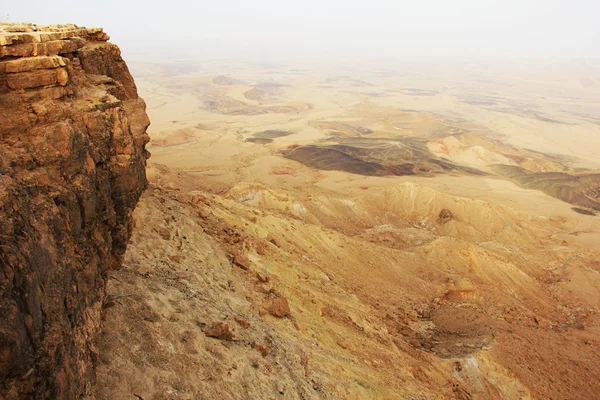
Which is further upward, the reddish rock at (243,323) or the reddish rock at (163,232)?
the reddish rock at (163,232)

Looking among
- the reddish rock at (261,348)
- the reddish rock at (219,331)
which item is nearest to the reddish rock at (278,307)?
the reddish rock at (261,348)

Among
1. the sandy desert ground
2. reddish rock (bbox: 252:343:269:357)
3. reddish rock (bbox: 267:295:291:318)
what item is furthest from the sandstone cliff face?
reddish rock (bbox: 267:295:291:318)

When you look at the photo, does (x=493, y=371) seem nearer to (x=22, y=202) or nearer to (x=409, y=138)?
(x=22, y=202)

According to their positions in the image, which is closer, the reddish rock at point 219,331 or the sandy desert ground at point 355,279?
the sandy desert ground at point 355,279

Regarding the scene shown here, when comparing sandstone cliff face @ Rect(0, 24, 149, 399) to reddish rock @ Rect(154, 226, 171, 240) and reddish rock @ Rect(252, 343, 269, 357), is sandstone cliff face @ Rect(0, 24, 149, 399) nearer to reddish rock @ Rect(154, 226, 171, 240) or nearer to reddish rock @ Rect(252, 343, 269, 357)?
reddish rock @ Rect(252, 343, 269, 357)

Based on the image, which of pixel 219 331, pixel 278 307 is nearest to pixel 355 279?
pixel 278 307

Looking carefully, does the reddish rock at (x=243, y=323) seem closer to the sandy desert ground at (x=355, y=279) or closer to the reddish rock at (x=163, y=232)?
the sandy desert ground at (x=355, y=279)

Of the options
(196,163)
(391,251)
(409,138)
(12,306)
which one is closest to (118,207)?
(12,306)

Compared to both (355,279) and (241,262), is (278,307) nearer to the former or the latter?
(241,262)
